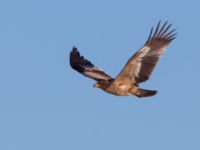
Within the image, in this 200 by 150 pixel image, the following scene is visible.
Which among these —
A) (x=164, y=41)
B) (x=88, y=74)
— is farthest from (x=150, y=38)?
(x=88, y=74)

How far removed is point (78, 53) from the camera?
23.7m

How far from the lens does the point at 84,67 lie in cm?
2322

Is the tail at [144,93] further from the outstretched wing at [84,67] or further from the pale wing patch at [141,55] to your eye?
the outstretched wing at [84,67]

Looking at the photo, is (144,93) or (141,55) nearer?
(141,55)

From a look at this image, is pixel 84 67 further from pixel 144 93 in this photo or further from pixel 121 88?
pixel 144 93

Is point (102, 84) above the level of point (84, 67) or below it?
below

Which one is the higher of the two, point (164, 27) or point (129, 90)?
point (164, 27)

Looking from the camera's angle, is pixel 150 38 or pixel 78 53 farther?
pixel 78 53

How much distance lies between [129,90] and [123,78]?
1.32 ft

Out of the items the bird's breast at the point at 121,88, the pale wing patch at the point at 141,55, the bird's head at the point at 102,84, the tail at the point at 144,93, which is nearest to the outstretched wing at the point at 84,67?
the bird's head at the point at 102,84

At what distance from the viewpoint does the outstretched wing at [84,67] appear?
22.1m

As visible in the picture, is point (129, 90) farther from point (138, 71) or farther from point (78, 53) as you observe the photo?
point (78, 53)

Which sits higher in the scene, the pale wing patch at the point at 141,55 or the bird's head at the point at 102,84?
the pale wing patch at the point at 141,55

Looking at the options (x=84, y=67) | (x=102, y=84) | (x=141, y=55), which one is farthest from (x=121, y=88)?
(x=84, y=67)
